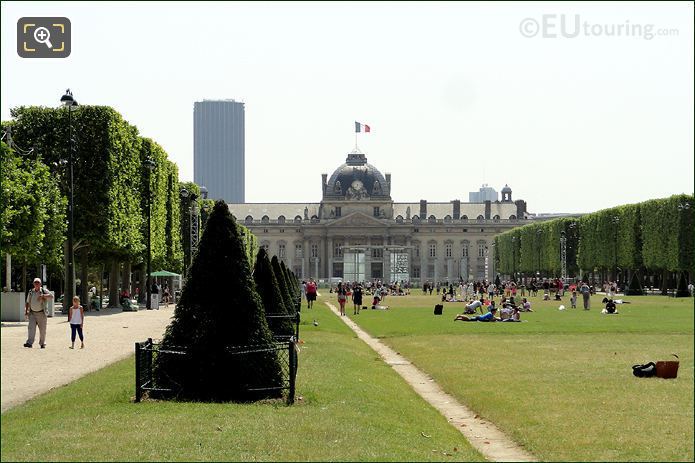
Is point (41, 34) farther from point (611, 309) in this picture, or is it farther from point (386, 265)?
point (386, 265)

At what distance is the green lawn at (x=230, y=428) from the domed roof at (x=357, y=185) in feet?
573

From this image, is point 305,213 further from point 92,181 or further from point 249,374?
point 249,374

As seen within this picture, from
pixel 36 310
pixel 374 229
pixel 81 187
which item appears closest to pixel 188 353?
pixel 36 310

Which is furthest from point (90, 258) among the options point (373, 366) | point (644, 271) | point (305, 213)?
point (305, 213)

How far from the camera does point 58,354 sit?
2353 centimetres

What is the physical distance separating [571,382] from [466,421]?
3700 millimetres

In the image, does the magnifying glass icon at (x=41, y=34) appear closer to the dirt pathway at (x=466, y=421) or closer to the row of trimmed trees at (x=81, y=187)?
the dirt pathway at (x=466, y=421)

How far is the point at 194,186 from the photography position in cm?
8069

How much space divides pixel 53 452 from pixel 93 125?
39.4 meters

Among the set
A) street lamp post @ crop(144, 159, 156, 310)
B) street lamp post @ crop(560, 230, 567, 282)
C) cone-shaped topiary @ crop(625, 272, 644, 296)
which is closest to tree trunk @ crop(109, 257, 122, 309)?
street lamp post @ crop(144, 159, 156, 310)

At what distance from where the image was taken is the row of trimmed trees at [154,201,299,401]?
15227mm

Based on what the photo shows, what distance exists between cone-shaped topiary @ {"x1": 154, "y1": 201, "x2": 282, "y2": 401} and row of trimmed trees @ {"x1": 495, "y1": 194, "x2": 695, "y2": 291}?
1772 inches

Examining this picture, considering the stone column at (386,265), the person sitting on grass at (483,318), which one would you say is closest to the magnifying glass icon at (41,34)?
the person sitting on grass at (483,318)

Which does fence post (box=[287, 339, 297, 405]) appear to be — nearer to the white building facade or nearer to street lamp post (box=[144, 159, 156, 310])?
street lamp post (box=[144, 159, 156, 310])
